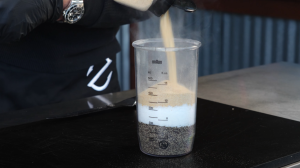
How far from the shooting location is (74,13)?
47.9 inches

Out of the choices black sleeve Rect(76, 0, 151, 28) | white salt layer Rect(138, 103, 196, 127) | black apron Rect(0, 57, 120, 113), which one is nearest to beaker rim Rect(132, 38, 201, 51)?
white salt layer Rect(138, 103, 196, 127)

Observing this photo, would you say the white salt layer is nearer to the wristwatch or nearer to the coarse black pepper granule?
the coarse black pepper granule

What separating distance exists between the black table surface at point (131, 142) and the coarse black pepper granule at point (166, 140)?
15 millimetres

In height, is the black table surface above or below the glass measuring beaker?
below

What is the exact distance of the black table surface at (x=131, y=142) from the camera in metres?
0.67

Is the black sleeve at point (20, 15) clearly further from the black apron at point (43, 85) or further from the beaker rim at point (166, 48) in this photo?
the beaker rim at point (166, 48)

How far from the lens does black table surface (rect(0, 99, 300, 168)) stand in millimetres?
665

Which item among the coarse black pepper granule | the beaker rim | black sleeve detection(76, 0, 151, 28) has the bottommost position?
the coarse black pepper granule

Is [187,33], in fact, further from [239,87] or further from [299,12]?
[299,12]

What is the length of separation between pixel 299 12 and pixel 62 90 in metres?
1.91

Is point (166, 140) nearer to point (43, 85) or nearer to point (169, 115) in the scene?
point (169, 115)

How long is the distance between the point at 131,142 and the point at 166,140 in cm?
11

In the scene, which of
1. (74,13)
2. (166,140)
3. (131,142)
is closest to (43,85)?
(74,13)

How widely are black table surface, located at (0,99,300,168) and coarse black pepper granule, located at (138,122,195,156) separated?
2cm
